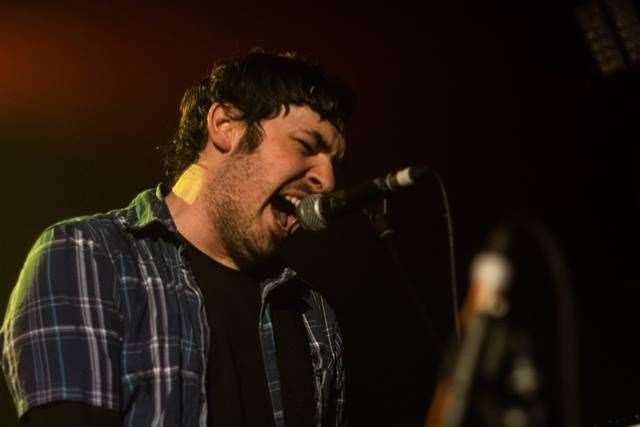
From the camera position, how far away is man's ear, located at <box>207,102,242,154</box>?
2402mm

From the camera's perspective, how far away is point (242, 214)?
2.22 metres

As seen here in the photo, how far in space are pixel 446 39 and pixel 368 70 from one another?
0.44 m

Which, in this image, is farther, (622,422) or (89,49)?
(89,49)

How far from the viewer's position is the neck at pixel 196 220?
7.19ft

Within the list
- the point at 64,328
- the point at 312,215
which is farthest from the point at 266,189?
the point at 64,328

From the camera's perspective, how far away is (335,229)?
3242 millimetres

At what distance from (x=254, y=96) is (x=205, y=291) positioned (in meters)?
0.80

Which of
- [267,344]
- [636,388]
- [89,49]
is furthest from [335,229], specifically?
[636,388]

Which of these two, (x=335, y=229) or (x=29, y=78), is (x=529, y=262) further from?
(x=29, y=78)

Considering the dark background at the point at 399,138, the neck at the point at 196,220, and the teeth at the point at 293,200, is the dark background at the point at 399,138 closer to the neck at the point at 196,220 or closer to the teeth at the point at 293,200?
the neck at the point at 196,220

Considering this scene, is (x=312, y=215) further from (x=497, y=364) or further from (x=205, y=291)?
(x=497, y=364)

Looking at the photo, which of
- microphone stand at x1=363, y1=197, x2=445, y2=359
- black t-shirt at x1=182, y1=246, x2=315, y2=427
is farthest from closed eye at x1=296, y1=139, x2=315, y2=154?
microphone stand at x1=363, y1=197, x2=445, y2=359

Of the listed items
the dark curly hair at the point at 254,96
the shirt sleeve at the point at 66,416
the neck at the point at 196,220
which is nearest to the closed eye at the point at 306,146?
the dark curly hair at the point at 254,96

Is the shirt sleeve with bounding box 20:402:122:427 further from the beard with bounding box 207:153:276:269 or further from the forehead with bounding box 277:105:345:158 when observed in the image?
the forehead with bounding box 277:105:345:158
